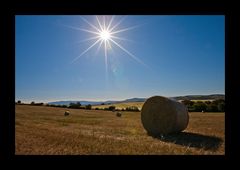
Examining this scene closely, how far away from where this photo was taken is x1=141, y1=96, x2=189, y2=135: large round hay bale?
27.4 feet

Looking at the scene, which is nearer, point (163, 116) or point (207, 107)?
point (163, 116)

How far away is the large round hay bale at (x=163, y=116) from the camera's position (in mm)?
8338

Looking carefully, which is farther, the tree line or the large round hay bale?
the tree line

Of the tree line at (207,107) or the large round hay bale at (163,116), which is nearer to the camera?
the large round hay bale at (163,116)

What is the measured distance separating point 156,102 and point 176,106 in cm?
63

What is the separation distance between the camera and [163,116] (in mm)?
8500
